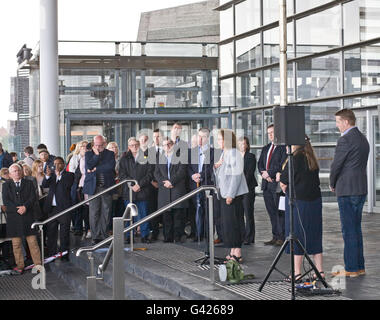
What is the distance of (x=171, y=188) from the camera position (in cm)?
1173

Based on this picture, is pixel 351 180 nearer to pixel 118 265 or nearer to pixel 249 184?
pixel 118 265

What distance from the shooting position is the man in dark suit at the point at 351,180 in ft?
26.5

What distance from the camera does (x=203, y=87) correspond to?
20391 mm

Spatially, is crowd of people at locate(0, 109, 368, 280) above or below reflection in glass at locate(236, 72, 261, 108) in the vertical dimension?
below

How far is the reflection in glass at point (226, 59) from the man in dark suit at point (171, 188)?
10.3 m

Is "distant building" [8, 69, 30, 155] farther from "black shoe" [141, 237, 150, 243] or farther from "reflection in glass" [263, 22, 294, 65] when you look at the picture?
"black shoe" [141, 237, 150, 243]

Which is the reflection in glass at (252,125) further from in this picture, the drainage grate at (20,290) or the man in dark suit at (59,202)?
the drainage grate at (20,290)

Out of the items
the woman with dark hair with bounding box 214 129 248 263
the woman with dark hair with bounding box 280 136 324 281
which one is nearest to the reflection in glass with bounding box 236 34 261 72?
the woman with dark hair with bounding box 214 129 248 263

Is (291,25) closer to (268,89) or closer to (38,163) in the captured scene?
(268,89)

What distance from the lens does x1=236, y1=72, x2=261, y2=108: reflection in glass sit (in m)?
20.2

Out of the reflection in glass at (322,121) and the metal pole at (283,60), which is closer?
the metal pole at (283,60)

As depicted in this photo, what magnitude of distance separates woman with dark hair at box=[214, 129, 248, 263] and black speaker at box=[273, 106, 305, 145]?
6.29 feet

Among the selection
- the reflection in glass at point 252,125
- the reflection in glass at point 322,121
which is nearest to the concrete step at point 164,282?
the reflection in glass at point 322,121
